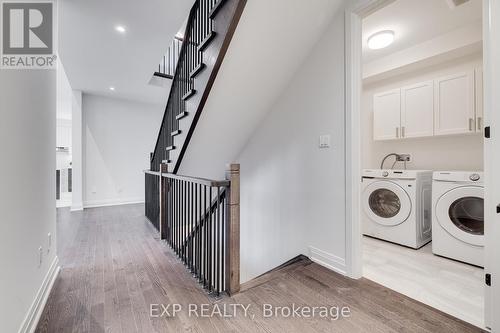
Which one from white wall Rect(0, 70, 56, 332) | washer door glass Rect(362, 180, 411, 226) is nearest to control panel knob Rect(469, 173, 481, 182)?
washer door glass Rect(362, 180, 411, 226)

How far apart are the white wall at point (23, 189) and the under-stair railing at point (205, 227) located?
3.20ft

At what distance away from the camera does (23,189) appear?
1260 mm

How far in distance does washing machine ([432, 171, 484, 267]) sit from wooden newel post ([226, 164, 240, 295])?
7.08 feet

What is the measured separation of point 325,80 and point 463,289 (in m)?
1.95

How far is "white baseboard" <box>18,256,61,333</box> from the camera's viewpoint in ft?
3.97

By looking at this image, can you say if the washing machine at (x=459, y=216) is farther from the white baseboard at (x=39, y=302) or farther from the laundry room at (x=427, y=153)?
the white baseboard at (x=39, y=302)

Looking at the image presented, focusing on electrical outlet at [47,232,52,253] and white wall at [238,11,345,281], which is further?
white wall at [238,11,345,281]

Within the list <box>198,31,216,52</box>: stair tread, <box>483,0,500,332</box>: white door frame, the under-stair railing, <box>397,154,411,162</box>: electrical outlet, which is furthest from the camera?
<box>397,154,411,162</box>: electrical outlet

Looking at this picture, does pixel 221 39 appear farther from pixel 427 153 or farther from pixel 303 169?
pixel 427 153

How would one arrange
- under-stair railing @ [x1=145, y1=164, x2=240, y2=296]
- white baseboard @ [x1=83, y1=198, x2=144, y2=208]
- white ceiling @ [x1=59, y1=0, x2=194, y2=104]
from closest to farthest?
1. under-stair railing @ [x1=145, y1=164, x2=240, y2=296]
2. white ceiling @ [x1=59, y1=0, x2=194, y2=104]
3. white baseboard @ [x1=83, y1=198, x2=144, y2=208]

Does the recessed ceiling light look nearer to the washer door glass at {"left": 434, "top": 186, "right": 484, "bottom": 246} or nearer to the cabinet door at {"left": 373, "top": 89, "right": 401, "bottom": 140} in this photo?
the cabinet door at {"left": 373, "top": 89, "right": 401, "bottom": 140}

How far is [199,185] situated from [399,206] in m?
2.35

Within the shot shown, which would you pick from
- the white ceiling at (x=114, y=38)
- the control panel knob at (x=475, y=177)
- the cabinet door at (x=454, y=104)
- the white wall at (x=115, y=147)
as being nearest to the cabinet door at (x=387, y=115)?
the cabinet door at (x=454, y=104)

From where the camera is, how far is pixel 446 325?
1.27 metres
